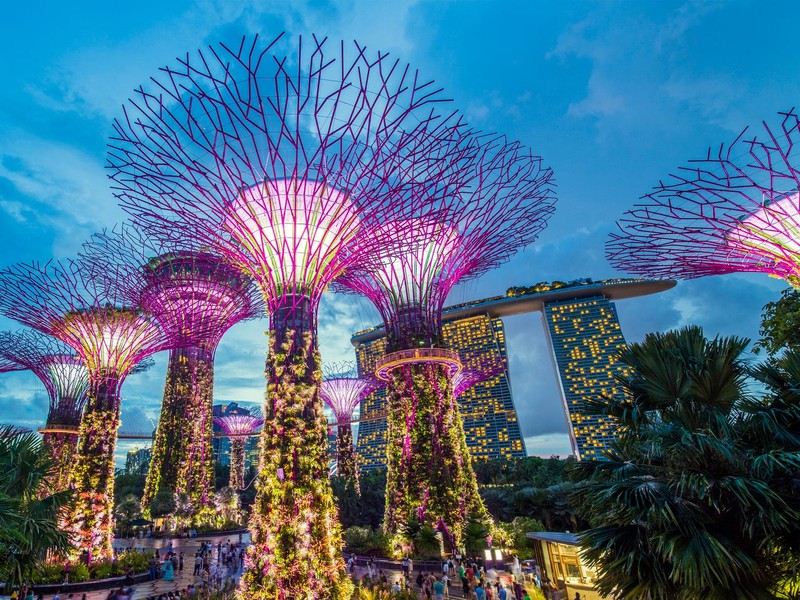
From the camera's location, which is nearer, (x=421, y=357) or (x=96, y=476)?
(x=96, y=476)

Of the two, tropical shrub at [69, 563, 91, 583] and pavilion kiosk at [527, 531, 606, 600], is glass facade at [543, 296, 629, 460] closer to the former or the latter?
pavilion kiosk at [527, 531, 606, 600]

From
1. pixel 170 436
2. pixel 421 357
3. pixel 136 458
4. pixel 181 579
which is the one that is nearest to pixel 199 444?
pixel 170 436

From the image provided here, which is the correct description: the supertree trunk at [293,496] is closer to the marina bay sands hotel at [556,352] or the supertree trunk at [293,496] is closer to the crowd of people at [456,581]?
the crowd of people at [456,581]

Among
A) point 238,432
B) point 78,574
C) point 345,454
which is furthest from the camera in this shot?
point 238,432

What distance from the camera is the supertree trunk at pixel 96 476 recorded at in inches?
699

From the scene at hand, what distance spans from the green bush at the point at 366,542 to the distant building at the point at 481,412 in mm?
64834

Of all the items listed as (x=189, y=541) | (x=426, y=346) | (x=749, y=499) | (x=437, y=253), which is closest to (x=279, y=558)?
(x=749, y=499)

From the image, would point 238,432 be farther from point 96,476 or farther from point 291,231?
point 291,231

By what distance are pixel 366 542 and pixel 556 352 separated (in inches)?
3410

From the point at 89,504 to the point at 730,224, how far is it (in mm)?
25528

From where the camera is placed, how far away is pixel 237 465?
4819 centimetres

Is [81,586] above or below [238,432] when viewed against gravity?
below

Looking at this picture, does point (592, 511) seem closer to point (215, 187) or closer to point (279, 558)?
point (279, 558)

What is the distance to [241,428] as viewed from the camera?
4994 cm
